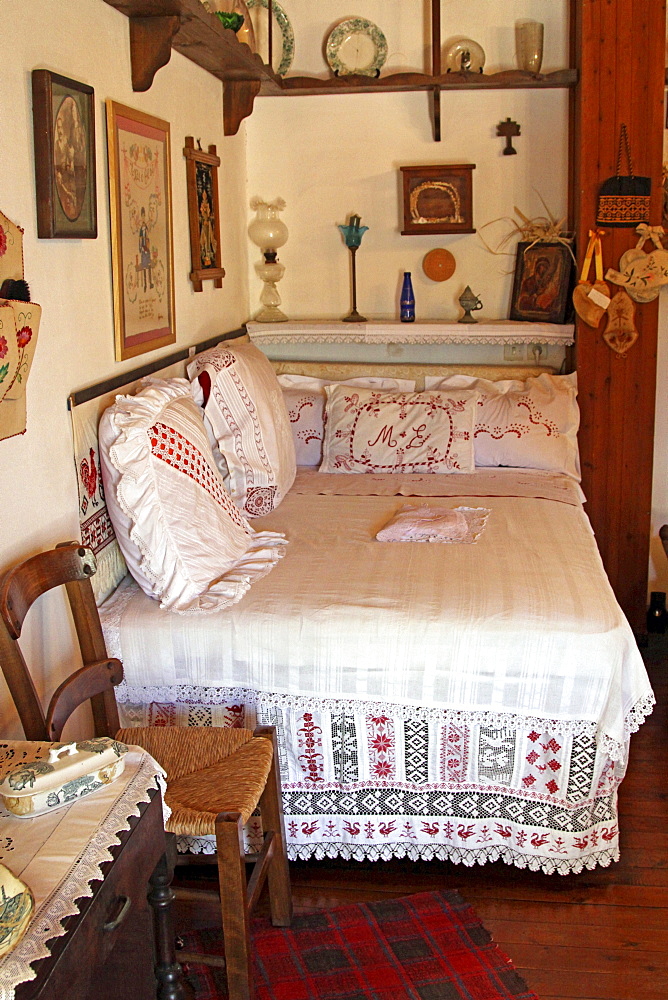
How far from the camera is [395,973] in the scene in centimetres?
211

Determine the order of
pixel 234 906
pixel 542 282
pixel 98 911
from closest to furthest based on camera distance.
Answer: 1. pixel 98 911
2. pixel 234 906
3. pixel 542 282

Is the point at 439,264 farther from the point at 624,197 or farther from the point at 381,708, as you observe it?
the point at 381,708

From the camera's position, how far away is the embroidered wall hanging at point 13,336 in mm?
1894

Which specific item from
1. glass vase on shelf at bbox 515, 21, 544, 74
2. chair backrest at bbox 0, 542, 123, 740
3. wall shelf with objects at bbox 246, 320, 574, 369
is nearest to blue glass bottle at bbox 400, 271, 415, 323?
wall shelf with objects at bbox 246, 320, 574, 369

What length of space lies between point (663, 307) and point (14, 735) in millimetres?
2870

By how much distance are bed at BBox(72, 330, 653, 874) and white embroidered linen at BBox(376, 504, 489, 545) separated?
324mm

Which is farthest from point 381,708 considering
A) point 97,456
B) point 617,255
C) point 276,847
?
point 617,255

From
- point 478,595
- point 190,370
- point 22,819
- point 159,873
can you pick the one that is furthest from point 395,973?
point 190,370

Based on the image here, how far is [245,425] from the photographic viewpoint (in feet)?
10.3

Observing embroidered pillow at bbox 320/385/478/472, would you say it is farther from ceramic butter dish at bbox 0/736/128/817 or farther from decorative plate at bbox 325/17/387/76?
ceramic butter dish at bbox 0/736/128/817

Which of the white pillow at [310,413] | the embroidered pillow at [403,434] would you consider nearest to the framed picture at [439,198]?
the white pillow at [310,413]

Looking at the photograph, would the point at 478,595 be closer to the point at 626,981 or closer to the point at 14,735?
the point at 626,981

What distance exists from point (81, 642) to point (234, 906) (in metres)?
0.59

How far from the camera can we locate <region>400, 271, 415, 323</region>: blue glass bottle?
4.05 meters
